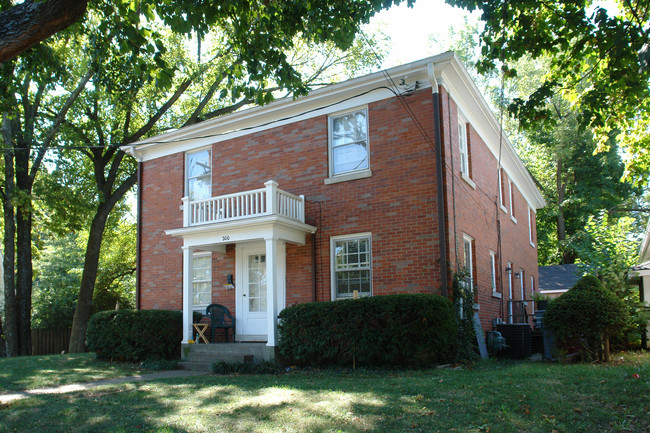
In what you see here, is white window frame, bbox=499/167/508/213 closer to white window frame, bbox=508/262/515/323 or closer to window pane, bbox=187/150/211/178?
white window frame, bbox=508/262/515/323

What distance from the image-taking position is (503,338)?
12781 mm

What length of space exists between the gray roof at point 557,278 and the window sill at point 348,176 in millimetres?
18526

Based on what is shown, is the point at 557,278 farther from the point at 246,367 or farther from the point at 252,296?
the point at 246,367

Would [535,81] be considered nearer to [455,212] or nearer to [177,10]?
[455,212]

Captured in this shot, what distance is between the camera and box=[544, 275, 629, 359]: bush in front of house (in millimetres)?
10047

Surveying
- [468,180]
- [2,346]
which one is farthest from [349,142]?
[2,346]

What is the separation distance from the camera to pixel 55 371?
39.2ft

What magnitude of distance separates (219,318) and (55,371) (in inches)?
154

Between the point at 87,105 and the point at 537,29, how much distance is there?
18.0 meters

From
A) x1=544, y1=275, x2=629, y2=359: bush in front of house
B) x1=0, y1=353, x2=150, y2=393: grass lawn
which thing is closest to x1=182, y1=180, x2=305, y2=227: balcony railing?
x1=0, y1=353, x2=150, y2=393: grass lawn

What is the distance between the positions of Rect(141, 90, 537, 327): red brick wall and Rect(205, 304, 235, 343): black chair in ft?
0.99

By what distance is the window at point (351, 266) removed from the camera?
41.6ft

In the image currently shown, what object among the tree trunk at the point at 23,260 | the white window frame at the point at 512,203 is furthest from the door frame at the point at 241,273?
the white window frame at the point at 512,203

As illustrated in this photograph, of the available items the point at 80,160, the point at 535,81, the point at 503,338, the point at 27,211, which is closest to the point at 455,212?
the point at 503,338
